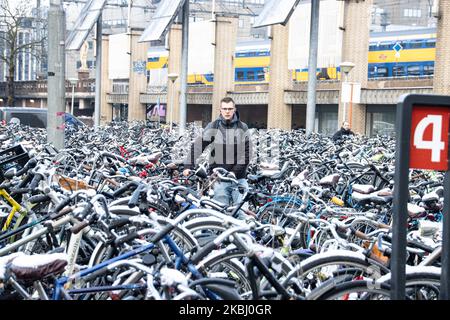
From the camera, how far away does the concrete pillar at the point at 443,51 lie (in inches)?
901

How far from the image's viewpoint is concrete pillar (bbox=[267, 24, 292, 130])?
101ft

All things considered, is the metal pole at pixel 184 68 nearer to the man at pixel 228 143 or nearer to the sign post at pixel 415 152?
the man at pixel 228 143

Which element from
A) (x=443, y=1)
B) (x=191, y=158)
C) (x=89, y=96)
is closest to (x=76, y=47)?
(x=443, y=1)

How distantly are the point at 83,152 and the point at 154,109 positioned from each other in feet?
106

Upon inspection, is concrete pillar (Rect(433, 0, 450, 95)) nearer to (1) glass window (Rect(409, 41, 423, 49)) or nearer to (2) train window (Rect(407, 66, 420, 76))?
(1) glass window (Rect(409, 41, 423, 49))

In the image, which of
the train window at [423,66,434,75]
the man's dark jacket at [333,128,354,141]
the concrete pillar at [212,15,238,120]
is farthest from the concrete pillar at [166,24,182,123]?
the man's dark jacket at [333,128,354,141]

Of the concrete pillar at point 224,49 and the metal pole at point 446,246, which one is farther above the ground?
the concrete pillar at point 224,49

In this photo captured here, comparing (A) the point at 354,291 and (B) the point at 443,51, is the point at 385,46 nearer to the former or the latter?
(B) the point at 443,51

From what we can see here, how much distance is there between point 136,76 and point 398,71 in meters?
16.5

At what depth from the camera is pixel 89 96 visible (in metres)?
56.8

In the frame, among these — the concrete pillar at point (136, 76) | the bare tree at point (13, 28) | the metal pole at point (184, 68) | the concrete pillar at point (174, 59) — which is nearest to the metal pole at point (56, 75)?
the metal pole at point (184, 68)

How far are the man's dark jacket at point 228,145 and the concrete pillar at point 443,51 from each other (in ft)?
52.6

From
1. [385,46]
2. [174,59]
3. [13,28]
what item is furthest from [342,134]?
[13,28]
